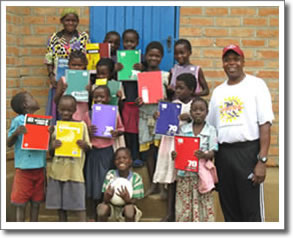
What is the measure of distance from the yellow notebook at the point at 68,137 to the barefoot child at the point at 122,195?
1.31ft

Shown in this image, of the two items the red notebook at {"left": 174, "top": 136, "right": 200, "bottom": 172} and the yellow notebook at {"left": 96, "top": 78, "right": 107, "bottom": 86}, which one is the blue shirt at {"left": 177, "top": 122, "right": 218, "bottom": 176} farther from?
the yellow notebook at {"left": 96, "top": 78, "right": 107, "bottom": 86}

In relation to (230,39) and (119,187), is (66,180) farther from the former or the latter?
(230,39)

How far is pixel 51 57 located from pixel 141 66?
42.1 inches

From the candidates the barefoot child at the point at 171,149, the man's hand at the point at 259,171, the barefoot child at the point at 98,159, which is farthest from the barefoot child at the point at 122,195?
the man's hand at the point at 259,171

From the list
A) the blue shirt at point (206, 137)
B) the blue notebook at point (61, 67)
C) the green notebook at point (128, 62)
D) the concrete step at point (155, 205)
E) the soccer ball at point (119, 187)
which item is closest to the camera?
the blue shirt at point (206, 137)

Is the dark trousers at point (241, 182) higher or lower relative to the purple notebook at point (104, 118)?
lower

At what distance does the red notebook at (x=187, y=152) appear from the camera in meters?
4.24

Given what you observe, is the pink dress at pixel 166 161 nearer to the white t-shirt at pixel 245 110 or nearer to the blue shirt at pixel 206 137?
the blue shirt at pixel 206 137

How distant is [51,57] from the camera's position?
5.23 metres

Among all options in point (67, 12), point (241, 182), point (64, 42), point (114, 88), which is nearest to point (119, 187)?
point (114, 88)

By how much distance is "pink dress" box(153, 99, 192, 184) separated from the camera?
456 cm

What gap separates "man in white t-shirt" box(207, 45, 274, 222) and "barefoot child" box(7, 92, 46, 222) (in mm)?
1762

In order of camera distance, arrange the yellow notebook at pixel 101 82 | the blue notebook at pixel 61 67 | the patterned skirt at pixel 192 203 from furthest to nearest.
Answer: the blue notebook at pixel 61 67
the yellow notebook at pixel 101 82
the patterned skirt at pixel 192 203
